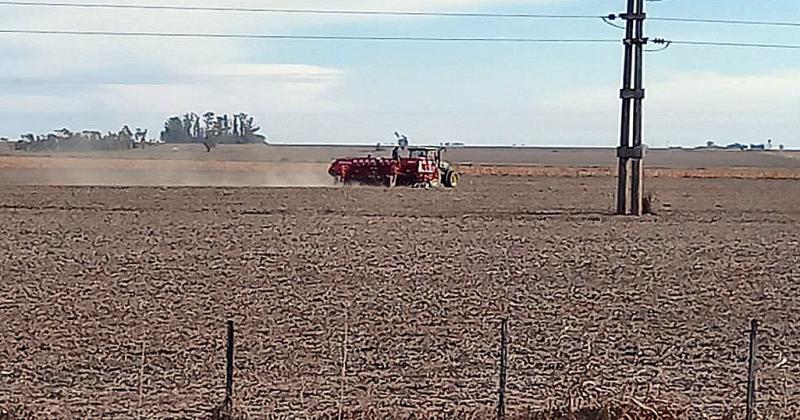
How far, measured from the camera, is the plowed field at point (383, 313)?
11.1m

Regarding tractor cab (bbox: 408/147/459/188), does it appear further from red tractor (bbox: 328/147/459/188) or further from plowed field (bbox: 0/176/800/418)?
plowed field (bbox: 0/176/800/418)

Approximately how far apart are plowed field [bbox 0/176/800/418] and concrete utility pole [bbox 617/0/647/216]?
6.29 meters

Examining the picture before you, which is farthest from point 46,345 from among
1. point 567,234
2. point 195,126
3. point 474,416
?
point 195,126

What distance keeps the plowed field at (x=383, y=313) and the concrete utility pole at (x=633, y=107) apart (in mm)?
6287

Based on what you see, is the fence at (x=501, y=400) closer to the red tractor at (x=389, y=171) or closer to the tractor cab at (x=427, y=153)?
the red tractor at (x=389, y=171)

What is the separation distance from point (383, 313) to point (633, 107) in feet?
82.0

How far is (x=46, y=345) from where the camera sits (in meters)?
13.2

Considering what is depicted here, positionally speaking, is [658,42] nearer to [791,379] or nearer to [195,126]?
[791,379]

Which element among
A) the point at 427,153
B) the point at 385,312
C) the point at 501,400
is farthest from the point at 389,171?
the point at 501,400

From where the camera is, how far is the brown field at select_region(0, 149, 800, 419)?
1102 cm

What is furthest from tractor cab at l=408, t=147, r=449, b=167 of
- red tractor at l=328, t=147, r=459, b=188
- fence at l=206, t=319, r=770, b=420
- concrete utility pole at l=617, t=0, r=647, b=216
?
fence at l=206, t=319, r=770, b=420

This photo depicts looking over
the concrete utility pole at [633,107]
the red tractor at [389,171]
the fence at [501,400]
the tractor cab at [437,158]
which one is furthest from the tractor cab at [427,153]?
the fence at [501,400]

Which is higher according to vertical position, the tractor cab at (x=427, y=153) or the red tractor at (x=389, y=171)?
the tractor cab at (x=427, y=153)

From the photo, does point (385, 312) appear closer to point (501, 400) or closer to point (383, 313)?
point (383, 313)
